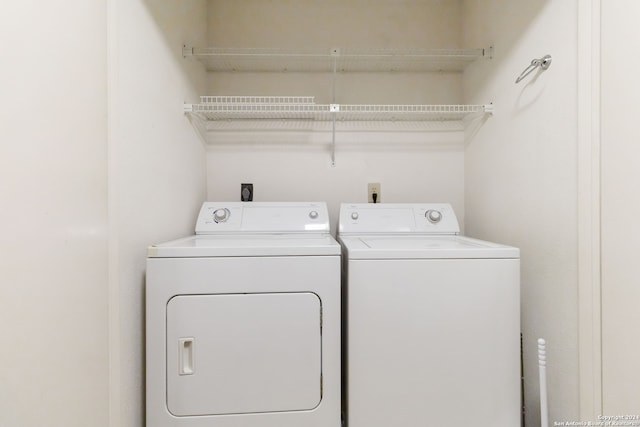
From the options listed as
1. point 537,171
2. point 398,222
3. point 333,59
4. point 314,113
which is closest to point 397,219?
point 398,222

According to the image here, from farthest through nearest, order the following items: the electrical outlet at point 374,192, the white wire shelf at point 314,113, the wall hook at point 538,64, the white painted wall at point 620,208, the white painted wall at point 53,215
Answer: the electrical outlet at point 374,192 → the white wire shelf at point 314,113 → the wall hook at point 538,64 → the white painted wall at point 620,208 → the white painted wall at point 53,215

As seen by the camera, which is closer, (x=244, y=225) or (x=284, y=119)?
(x=244, y=225)

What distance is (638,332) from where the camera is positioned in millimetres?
884

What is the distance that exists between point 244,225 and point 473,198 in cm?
140

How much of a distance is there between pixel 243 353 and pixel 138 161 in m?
0.84

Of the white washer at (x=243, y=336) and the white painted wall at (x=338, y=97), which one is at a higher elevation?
the white painted wall at (x=338, y=97)

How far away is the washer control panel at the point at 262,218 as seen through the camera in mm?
1585

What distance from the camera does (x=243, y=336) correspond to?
1091 millimetres

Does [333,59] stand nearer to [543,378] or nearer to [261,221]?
[261,221]

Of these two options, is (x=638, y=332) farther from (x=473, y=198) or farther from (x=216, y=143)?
(x=216, y=143)

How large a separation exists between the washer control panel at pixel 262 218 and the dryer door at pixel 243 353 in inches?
21.2

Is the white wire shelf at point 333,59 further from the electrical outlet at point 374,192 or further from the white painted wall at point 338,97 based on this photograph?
the electrical outlet at point 374,192

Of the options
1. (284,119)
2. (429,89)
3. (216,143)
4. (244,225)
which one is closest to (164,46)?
(216,143)

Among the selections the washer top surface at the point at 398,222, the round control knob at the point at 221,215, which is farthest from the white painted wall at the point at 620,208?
the round control knob at the point at 221,215
